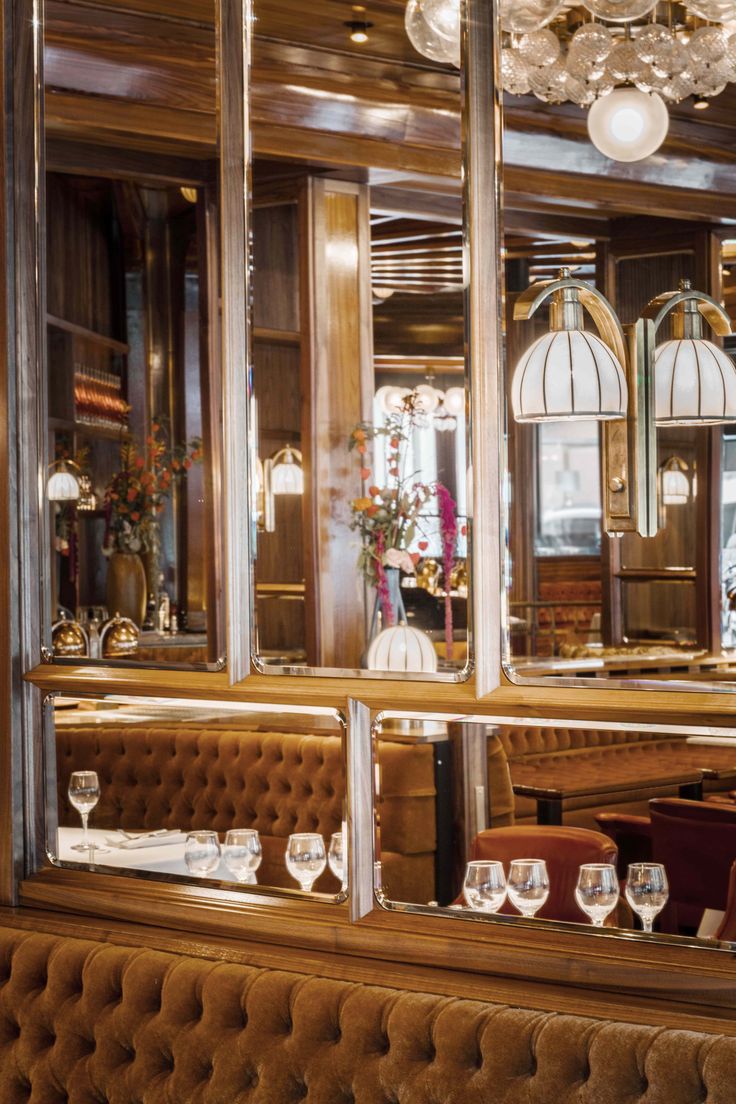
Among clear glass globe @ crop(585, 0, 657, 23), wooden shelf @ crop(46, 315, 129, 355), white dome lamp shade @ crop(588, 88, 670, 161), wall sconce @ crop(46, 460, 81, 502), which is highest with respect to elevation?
clear glass globe @ crop(585, 0, 657, 23)

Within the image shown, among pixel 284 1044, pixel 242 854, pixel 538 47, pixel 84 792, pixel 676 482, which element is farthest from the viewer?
pixel 676 482

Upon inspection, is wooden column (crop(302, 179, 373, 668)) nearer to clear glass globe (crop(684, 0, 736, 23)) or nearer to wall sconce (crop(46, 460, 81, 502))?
wall sconce (crop(46, 460, 81, 502))

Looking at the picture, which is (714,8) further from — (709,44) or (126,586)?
(126,586)

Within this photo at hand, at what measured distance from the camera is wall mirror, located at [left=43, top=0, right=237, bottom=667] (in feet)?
15.9

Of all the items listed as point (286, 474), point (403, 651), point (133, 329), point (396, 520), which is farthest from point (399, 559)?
point (133, 329)

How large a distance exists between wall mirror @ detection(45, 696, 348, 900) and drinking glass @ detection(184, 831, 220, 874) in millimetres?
429

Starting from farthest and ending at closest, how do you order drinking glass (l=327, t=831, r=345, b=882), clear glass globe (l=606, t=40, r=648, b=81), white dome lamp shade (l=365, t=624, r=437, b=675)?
1. white dome lamp shade (l=365, t=624, r=437, b=675)
2. clear glass globe (l=606, t=40, r=648, b=81)
3. drinking glass (l=327, t=831, r=345, b=882)

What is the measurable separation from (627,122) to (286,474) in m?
2.25

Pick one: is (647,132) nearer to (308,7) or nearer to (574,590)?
(308,7)

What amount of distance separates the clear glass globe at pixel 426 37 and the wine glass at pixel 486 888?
2.62 metres

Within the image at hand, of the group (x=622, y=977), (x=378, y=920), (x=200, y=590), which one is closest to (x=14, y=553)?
(x=378, y=920)

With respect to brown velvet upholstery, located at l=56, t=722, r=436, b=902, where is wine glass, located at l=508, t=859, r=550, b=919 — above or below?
above

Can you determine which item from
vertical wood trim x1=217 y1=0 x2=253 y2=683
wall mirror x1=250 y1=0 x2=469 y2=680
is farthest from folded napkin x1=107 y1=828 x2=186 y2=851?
wall mirror x1=250 y1=0 x2=469 y2=680

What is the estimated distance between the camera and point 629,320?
729 centimetres
